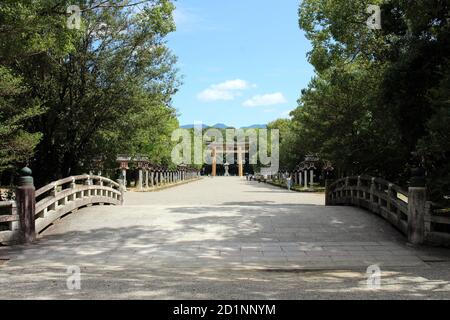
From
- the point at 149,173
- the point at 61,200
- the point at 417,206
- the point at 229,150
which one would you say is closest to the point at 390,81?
the point at 417,206

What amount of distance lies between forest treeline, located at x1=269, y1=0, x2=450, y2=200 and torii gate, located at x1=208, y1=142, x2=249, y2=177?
11090 cm

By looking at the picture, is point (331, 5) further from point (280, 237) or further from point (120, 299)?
point (120, 299)

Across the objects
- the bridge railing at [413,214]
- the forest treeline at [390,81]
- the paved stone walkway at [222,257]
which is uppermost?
the forest treeline at [390,81]

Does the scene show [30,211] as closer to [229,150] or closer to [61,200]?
[61,200]

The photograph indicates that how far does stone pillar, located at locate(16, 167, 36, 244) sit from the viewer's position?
10.3m

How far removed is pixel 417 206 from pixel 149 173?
49954 mm

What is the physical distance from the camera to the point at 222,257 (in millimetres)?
9086

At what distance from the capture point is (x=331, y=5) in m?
18.8

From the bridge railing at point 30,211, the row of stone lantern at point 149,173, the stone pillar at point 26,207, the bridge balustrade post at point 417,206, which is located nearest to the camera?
the bridge balustrade post at point 417,206

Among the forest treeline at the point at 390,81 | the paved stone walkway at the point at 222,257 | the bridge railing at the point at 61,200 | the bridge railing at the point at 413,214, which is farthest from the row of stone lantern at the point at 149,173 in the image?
the bridge railing at the point at 413,214

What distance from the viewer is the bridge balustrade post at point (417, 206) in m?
9.93

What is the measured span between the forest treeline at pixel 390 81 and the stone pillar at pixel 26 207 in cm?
838

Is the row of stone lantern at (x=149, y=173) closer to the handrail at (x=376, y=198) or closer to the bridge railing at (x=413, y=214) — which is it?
the handrail at (x=376, y=198)

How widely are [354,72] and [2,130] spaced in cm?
1370
